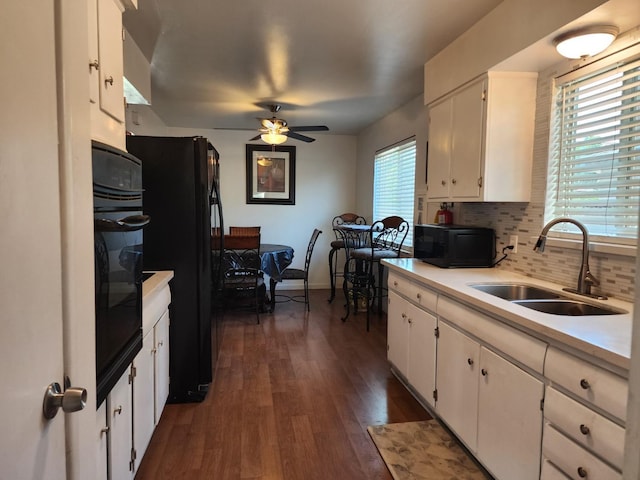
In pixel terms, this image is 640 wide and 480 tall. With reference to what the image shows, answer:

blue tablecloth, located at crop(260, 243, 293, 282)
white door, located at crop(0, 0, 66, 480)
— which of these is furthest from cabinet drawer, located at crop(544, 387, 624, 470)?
blue tablecloth, located at crop(260, 243, 293, 282)

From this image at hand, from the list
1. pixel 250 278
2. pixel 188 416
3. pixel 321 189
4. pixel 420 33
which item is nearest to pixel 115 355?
pixel 188 416

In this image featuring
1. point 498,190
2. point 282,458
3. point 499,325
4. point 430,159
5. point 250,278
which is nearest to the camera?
point 499,325

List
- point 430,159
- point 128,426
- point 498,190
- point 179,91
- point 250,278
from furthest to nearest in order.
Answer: point 250,278
point 179,91
point 430,159
point 498,190
point 128,426

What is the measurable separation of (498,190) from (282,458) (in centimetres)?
195

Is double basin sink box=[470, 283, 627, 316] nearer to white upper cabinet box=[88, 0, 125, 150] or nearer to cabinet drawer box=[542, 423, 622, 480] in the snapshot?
cabinet drawer box=[542, 423, 622, 480]

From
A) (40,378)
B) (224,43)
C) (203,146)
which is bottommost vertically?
Result: (40,378)

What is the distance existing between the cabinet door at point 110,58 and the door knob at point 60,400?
96cm

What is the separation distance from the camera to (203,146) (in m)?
2.50

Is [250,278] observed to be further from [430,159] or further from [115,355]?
[115,355]

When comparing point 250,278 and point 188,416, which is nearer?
point 188,416

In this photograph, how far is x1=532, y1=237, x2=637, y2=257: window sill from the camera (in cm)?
171

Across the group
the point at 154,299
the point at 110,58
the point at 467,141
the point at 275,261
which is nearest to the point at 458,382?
the point at 467,141

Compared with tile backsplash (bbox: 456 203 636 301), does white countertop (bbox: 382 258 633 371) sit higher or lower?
lower

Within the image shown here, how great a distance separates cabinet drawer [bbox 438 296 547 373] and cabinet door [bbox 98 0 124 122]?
5.73 ft
